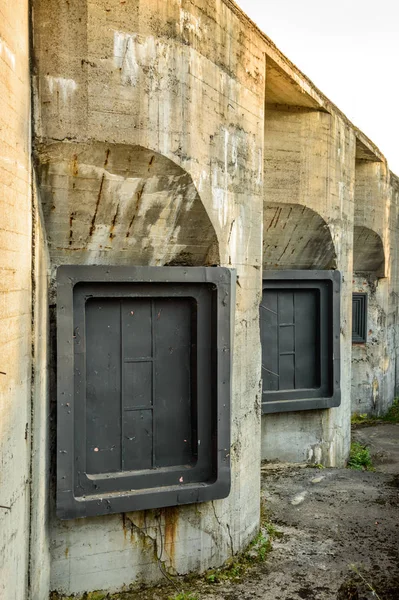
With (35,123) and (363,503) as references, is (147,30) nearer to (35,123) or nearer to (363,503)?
(35,123)

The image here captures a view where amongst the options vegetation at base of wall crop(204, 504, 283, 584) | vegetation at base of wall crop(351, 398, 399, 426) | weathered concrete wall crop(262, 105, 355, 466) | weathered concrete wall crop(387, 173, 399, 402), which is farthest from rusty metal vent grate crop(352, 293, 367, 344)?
vegetation at base of wall crop(204, 504, 283, 584)

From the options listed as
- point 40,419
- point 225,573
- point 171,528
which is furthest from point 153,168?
point 225,573

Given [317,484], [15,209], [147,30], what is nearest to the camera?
[15,209]

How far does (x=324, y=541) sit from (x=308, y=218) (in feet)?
12.0

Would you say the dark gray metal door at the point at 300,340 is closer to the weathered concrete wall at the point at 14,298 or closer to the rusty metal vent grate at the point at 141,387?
the rusty metal vent grate at the point at 141,387

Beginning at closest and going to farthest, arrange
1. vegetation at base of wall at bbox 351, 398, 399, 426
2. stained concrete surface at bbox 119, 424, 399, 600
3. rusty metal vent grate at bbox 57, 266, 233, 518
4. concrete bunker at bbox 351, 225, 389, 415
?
rusty metal vent grate at bbox 57, 266, 233, 518, stained concrete surface at bbox 119, 424, 399, 600, vegetation at base of wall at bbox 351, 398, 399, 426, concrete bunker at bbox 351, 225, 389, 415

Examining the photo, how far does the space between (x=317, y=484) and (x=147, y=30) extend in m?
5.17

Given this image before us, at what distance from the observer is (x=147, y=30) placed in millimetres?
4262

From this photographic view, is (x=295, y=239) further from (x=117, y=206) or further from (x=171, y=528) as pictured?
(x=171, y=528)

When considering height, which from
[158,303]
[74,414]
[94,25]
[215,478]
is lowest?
[215,478]

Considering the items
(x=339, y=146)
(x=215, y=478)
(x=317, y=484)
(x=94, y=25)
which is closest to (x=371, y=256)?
(x=339, y=146)

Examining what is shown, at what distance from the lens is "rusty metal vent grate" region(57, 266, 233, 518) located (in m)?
4.41

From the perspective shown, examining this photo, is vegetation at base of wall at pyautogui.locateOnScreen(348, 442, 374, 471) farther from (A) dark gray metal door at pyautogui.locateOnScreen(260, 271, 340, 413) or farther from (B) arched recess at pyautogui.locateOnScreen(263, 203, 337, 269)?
(B) arched recess at pyautogui.locateOnScreen(263, 203, 337, 269)

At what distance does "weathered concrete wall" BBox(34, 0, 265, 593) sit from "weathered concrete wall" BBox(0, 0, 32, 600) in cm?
32
